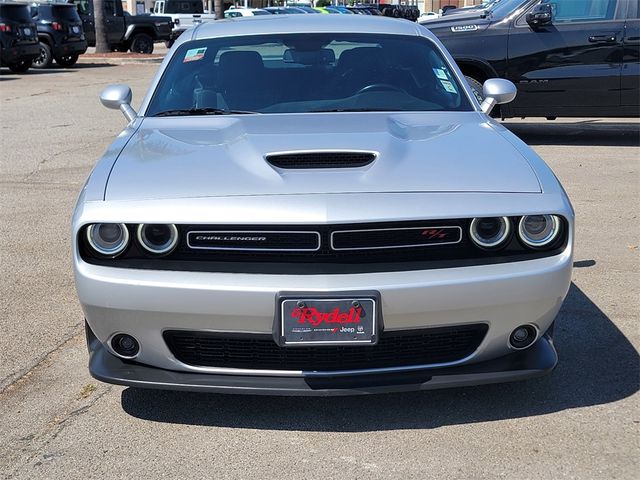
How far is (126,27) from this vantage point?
3156cm

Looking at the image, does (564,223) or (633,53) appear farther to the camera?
(633,53)

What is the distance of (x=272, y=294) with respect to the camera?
3191 millimetres

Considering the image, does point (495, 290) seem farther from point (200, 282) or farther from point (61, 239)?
point (61, 239)

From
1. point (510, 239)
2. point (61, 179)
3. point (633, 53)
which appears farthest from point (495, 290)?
point (633, 53)

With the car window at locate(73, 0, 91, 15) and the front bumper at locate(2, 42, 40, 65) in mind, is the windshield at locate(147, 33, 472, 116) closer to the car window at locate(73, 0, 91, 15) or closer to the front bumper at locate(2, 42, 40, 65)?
the front bumper at locate(2, 42, 40, 65)

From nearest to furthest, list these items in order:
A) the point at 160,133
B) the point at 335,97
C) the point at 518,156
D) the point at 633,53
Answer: the point at 518,156
the point at 160,133
the point at 335,97
the point at 633,53

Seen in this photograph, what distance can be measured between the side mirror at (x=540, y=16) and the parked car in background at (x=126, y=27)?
73.7 feet

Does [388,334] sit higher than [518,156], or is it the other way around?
[518,156]

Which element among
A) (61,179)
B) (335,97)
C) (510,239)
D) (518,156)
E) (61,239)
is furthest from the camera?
(61,179)

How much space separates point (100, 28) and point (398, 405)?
27.8 meters

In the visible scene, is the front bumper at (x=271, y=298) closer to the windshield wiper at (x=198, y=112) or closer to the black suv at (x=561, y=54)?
the windshield wiper at (x=198, y=112)

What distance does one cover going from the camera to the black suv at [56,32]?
24.5 m

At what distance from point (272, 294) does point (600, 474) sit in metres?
1.30

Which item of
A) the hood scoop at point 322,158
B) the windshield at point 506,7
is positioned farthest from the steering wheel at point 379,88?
the windshield at point 506,7
